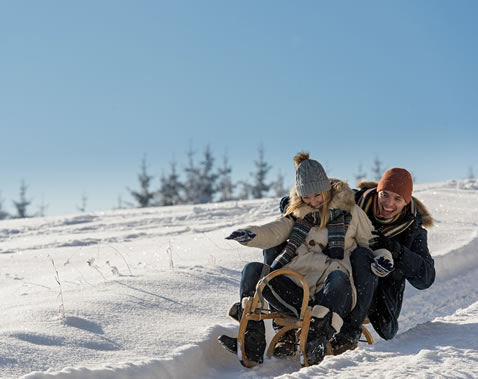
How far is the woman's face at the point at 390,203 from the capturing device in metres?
4.01

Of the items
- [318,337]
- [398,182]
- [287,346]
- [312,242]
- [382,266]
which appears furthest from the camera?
[398,182]

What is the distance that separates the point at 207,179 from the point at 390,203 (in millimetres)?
36837

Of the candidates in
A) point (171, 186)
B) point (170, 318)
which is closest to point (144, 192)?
point (171, 186)

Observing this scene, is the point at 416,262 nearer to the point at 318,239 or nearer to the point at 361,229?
the point at 361,229

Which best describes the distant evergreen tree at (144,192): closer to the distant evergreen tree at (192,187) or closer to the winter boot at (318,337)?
the distant evergreen tree at (192,187)

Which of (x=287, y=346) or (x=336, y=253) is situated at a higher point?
(x=336, y=253)

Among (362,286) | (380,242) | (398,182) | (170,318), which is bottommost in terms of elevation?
(170,318)

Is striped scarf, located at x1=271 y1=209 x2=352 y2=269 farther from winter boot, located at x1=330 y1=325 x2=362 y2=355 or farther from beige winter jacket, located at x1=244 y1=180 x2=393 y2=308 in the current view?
winter boot, located at x1=330 y1=325 x2=362 y2=355

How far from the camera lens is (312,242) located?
387 cm

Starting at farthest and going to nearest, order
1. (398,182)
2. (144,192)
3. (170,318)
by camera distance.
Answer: (144,192), (170,318), (398,182)

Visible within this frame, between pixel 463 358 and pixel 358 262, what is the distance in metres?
0.88

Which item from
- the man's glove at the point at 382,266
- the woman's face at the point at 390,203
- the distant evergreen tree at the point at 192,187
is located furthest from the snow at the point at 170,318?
the distant evergreen tree at the point at 192,187

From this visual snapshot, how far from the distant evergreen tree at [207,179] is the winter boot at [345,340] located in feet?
115

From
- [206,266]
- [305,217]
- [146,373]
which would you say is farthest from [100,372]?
[206,266]
